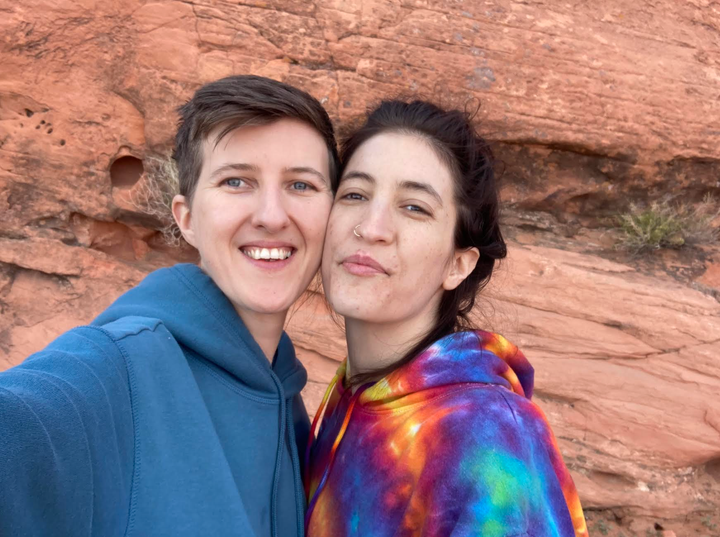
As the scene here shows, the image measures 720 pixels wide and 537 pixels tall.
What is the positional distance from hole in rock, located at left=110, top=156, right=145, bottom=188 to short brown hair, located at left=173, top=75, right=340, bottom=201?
3.75 metres

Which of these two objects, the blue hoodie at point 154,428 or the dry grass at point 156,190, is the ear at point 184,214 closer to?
the blue hoodie at point 154,428

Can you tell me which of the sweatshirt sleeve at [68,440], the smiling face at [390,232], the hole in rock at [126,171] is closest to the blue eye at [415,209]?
the smiling face at [390,232]

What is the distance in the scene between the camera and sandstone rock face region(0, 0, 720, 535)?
436 centimetres

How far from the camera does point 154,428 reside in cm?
115

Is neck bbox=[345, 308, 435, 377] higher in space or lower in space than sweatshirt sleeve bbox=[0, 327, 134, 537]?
lower

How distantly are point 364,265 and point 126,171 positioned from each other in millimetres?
4209

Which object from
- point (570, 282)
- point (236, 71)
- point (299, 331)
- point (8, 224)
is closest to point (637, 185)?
point (570, 282)

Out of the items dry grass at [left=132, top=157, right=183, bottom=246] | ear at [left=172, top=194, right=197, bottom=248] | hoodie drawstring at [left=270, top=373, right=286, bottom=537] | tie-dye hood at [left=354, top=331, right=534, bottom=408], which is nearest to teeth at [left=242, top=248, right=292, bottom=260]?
ear at [left=172, top=194, right=197, bottom=248]

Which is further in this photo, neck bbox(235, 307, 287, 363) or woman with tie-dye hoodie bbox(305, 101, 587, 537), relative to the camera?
neck bbox(235, 307, 287, 363)

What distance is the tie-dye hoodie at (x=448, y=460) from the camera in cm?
124

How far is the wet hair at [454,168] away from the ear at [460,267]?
3cm

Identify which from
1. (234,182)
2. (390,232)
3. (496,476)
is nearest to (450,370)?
(496,476)

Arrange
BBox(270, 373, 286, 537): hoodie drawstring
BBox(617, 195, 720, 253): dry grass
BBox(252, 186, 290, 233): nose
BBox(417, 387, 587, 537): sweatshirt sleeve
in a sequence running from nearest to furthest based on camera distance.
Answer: BBox(417, 387, 587, 537): sweatshirt sleeve, BBox(270, 373, 286, 537): hoodie drawstring, BBox(252, 186, 290, 233): nose, BBox(617, 195, 720, 253): dry grass

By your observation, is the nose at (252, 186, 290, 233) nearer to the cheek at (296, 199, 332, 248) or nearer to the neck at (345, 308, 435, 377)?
the cheek at (296, 199, 332, 248)
